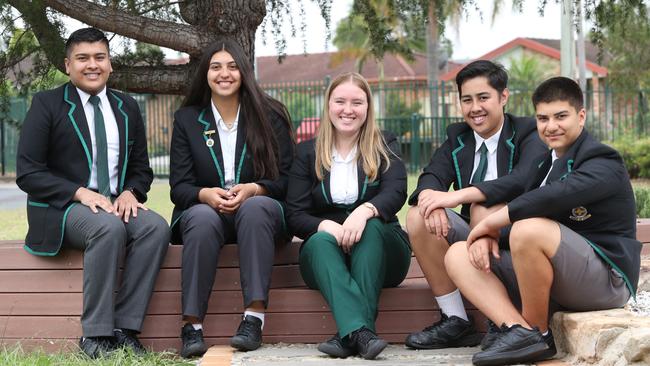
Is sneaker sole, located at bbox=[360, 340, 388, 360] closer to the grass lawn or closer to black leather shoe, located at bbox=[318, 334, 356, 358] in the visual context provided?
black leather shoe, located at bbox=[318, 334, 356, 358]

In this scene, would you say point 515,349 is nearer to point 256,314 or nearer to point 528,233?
point 528,233

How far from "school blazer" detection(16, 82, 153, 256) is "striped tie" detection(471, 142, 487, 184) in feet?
5.50

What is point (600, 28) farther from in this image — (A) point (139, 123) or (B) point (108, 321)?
(B) point (108, 321)

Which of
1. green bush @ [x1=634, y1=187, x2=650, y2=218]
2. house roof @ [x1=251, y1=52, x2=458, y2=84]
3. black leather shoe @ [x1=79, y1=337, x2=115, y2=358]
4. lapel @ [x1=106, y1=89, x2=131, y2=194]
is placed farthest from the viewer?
house roof @ [x1=251, y1=52, x2=458, y2=84]

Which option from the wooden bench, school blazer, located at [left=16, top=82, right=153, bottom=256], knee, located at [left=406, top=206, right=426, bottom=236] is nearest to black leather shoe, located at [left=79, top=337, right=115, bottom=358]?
the wooden bench

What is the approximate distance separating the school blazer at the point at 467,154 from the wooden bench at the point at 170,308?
523 mm

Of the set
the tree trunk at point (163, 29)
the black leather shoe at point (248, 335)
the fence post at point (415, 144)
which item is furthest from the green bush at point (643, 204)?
the fence post at point (415, 144)

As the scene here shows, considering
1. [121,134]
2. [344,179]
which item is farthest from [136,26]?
[344,179]

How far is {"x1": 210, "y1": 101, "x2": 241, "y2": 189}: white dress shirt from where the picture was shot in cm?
491

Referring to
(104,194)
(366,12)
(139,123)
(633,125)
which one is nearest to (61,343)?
(104,194)

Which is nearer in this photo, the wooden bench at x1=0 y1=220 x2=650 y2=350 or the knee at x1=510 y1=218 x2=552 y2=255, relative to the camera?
the knee at x1=510 y1=218 x2=552 y2=255

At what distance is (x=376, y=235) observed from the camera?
446cm

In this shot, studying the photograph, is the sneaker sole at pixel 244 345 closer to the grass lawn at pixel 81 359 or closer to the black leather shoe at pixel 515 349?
the grass lawn at pixel 81 359

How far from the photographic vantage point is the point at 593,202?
3.98 m
